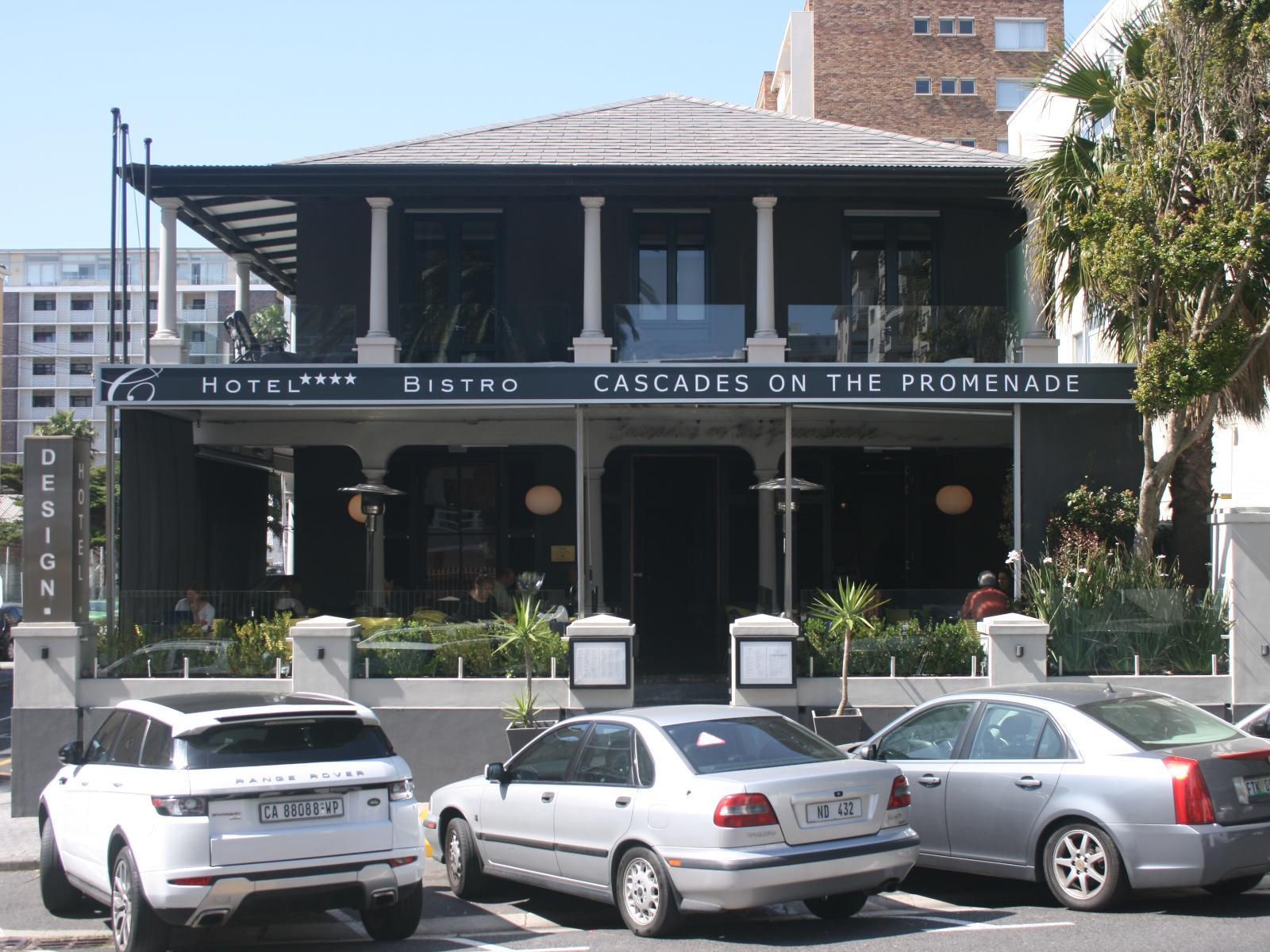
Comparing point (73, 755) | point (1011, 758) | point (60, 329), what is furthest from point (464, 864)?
point (60, 329)

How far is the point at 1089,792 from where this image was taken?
8.10 meters

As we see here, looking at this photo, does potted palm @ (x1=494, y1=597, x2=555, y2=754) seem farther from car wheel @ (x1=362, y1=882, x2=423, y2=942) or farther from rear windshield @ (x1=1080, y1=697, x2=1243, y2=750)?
rear windshield @ (x1=1080, y1=697, x2=1243, y2=750)

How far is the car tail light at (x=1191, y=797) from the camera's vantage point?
7762mm

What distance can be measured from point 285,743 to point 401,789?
732 mm

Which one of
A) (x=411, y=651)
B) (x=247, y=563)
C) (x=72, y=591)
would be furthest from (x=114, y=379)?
A: (x=247, y=563)

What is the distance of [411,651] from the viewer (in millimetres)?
13344

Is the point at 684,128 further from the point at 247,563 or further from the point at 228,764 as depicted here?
the point at 228,764

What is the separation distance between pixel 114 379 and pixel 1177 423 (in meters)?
11.6

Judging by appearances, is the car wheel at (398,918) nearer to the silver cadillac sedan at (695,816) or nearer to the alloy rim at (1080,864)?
the silver cadillac sedan at (695,816)

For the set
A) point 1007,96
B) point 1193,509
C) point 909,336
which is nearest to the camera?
point 1193,509

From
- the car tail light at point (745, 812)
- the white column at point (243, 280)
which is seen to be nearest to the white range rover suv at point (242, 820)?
the car tail light at point (745, 812)

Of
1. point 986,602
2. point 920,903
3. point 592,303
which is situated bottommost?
point 920,903

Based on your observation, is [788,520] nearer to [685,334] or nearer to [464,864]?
[685,334]

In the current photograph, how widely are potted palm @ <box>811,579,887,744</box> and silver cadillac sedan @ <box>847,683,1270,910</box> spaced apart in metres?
3.04
